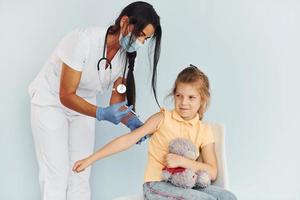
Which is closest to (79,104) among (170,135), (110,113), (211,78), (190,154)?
(110,113)

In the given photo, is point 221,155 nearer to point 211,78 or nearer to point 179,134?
point 179,134

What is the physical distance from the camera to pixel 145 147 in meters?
2.77

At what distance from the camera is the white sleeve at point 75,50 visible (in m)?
2.09

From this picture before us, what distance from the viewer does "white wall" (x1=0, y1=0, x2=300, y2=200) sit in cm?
263

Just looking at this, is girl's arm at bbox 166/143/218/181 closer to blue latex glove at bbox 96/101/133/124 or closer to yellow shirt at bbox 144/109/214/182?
yellow shirt at bbox 144/109/214/182

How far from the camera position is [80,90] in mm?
2336

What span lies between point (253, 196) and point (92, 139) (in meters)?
0.98

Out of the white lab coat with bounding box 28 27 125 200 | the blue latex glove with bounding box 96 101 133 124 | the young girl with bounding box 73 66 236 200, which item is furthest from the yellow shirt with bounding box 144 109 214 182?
the white lab coat with bounding box 28 27 125 200

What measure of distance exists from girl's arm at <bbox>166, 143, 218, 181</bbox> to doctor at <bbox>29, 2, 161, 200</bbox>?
304 millimetres

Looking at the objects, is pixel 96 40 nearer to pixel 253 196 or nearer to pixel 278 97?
pixel 278 97

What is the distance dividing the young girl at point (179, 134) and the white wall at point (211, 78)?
2.23ft

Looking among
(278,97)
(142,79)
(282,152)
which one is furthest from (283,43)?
(142,79)

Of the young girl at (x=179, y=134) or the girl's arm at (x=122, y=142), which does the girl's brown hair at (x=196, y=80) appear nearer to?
the young girl at (x=179, y=134)

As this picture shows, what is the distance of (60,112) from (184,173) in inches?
26.5
